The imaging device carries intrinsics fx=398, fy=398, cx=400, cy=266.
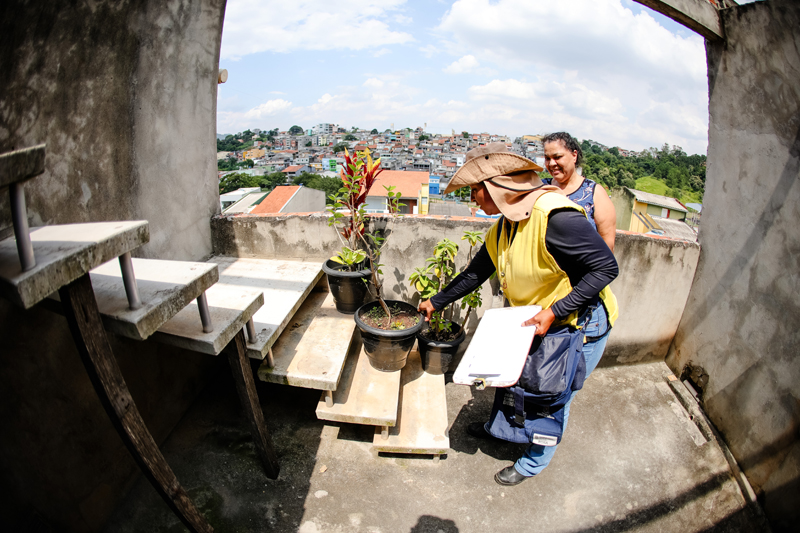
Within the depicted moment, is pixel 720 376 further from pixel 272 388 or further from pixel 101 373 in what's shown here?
pixel 101 373

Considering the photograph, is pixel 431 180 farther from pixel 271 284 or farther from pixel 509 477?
pixel 509 477

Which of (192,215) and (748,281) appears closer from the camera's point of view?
(748,281)

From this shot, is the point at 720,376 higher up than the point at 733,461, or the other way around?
the point at 720,376

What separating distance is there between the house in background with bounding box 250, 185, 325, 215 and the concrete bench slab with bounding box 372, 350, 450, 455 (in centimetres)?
1566

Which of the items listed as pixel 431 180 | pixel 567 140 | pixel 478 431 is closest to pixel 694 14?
pixel 567 140

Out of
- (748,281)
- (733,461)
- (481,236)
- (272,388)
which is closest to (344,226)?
(481,236)

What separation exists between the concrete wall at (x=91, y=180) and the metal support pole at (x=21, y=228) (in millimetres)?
855

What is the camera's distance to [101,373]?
1.40 metres

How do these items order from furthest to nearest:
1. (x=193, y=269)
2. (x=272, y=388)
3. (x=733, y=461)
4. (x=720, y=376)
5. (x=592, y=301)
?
1. (x=272, y=388)
2. (x=720, y=376)
3. (x=733, y=461)
4. (x=592, y=301)
5. (x=193, y=269)

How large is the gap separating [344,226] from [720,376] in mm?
3155

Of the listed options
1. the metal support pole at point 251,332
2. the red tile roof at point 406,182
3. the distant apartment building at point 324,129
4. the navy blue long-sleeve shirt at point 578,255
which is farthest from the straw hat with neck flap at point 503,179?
the distant apartment building at point 324,129

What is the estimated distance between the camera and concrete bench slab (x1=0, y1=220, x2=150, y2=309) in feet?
3.61

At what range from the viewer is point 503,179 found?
202 cm

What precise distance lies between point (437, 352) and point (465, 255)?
2.82 ft
